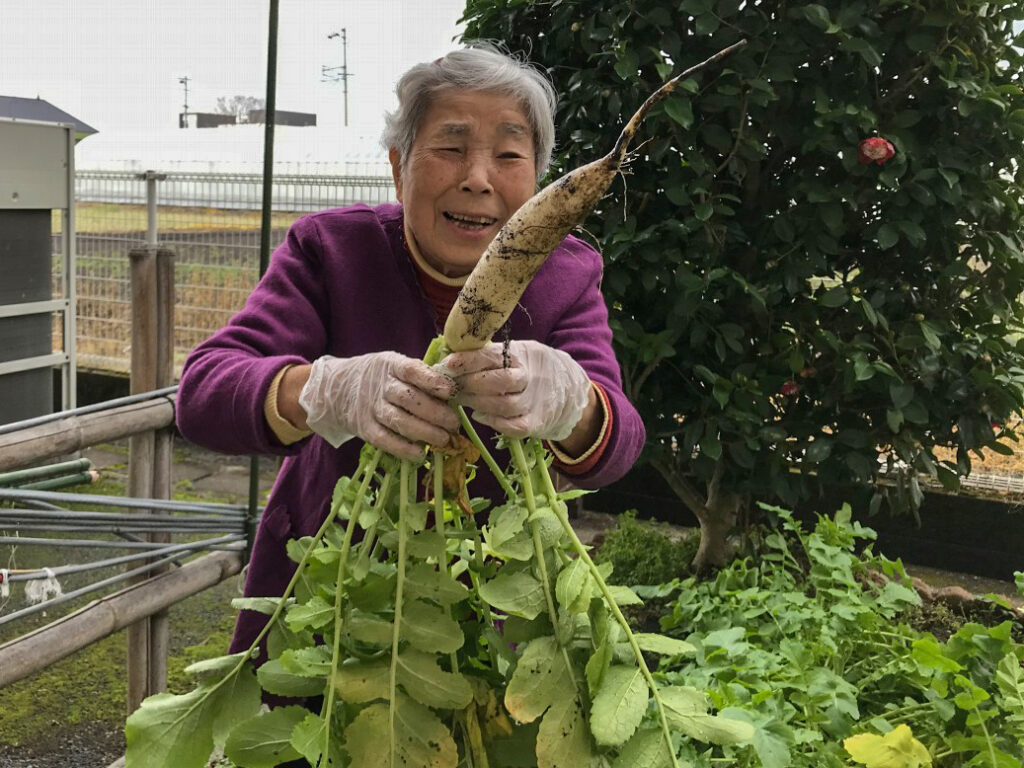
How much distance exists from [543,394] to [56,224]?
15.9ft

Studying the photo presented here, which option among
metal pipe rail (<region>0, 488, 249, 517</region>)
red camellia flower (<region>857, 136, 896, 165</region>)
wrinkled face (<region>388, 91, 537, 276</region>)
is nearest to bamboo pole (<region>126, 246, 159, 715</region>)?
metal pipe rail (<region>0, 488, 249, 517</region>)

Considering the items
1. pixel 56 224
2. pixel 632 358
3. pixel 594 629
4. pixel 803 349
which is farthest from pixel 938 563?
pixel 56 224

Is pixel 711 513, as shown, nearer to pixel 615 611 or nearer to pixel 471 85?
pixel 471 85

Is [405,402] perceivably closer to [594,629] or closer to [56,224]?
[594,629]

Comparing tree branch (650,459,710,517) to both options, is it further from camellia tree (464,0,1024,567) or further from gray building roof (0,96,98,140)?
gray building roof (0,96,98,140)

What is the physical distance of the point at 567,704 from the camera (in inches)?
37.2

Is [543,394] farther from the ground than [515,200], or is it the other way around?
[515,200]

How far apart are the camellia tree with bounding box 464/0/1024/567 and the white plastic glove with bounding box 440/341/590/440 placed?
5.23 feet

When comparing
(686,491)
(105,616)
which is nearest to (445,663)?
(105,616)

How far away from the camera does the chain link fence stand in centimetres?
543

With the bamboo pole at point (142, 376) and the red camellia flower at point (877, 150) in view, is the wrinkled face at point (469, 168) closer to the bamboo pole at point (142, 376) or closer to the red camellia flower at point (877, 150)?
the bamboo pole at point (142, 376)

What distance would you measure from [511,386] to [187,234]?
5.65 metres

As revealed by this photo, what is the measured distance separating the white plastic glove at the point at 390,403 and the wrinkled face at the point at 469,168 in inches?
13.6

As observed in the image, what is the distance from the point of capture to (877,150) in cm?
268
